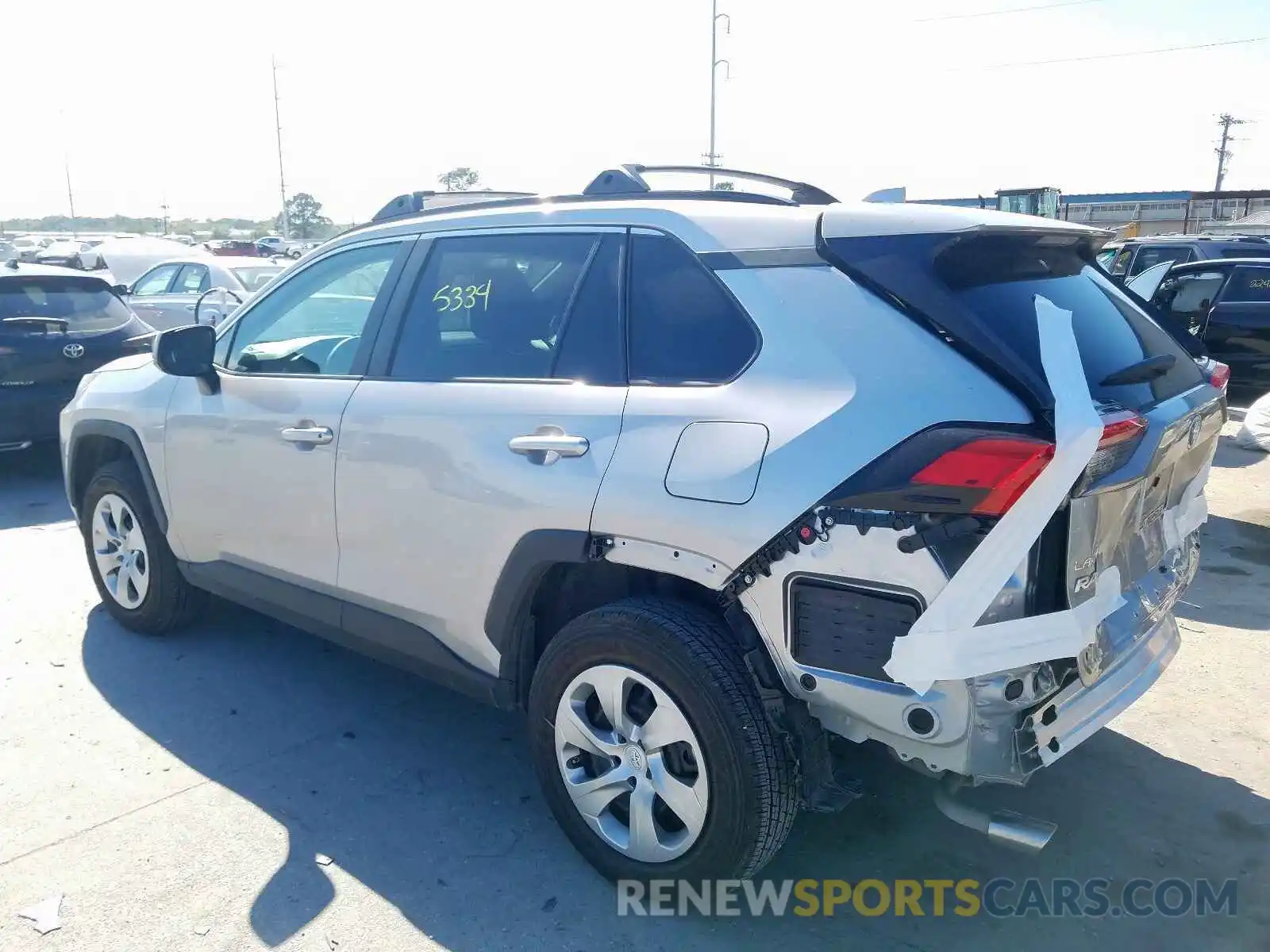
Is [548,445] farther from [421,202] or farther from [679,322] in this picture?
[421,202]

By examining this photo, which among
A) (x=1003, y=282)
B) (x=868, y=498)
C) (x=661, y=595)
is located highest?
(x=1003, y=282)

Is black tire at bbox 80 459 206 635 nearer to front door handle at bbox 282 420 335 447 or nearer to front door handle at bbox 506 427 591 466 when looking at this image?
front door handle at bbox 282 420 335 447

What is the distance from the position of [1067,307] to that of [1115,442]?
1.86 feet

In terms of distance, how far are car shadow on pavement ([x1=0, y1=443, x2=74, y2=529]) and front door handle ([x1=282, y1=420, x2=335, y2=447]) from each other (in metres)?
4.25

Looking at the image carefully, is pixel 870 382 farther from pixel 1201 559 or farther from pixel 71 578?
pixel 71 578

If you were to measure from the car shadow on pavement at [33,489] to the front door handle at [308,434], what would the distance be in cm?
425

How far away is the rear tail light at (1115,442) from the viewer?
2.28 meters

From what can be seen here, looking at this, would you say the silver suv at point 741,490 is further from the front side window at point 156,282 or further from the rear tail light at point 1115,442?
the front side window at point 156,282

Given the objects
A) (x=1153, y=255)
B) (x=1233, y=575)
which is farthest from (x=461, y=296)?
(x=1153, y=255)

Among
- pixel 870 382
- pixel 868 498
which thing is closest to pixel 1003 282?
pixel 870 382

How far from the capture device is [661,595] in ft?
9.18

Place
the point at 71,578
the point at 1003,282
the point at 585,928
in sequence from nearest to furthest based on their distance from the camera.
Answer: the point at 1003,282, the point at 585,928, the point at 71,578

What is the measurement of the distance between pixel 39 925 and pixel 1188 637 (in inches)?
184

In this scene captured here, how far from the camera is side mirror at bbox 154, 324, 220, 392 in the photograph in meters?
3.97
